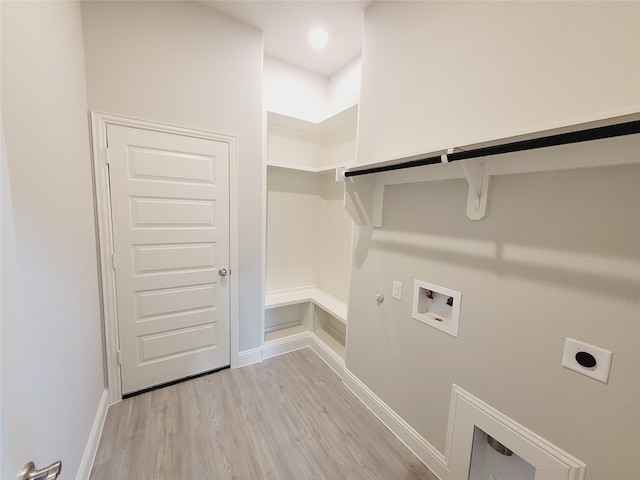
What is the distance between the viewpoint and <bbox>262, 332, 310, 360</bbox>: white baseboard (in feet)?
8.77

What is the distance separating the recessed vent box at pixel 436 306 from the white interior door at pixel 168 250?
62.7 inches

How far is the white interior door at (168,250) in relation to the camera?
75.6 inches

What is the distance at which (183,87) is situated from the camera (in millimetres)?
2023

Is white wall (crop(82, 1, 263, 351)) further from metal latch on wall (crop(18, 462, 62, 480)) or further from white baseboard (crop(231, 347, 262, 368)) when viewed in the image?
metal latch on wall (crop(18, 462, 62, 480))

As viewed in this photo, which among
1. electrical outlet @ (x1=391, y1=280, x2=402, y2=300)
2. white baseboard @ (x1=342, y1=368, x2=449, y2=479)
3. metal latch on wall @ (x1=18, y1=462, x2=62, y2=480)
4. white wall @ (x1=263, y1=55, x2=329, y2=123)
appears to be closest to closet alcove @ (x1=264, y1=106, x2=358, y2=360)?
white wall @ (x1=263, y1=55, x2=329, y2=123)

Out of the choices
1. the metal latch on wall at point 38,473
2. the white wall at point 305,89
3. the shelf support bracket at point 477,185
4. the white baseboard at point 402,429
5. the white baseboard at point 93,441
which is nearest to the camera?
the metal latch on wall at point 38,473

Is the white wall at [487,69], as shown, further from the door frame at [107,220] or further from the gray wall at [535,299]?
the door frame at [107,220]

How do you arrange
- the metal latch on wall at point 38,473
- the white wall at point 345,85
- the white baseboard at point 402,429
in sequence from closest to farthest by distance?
the metal latch on wall at point 38,473 < the white baseboard at point 402,429 < the white wall at point 345,85

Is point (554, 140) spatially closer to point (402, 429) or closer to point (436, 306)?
point (436, 306)

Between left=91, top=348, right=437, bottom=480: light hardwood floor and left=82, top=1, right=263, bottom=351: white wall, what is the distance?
0.58 metres

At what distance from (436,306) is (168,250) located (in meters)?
1.97

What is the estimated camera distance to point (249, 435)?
177 cm

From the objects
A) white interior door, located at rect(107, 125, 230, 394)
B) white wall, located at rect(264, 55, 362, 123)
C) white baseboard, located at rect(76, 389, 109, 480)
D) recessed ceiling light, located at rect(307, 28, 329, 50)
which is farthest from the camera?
white wall, located at rect(264, 55, 362, 123)

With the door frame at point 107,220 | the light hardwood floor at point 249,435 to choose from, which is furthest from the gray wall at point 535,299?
the door frame at point 107,220
